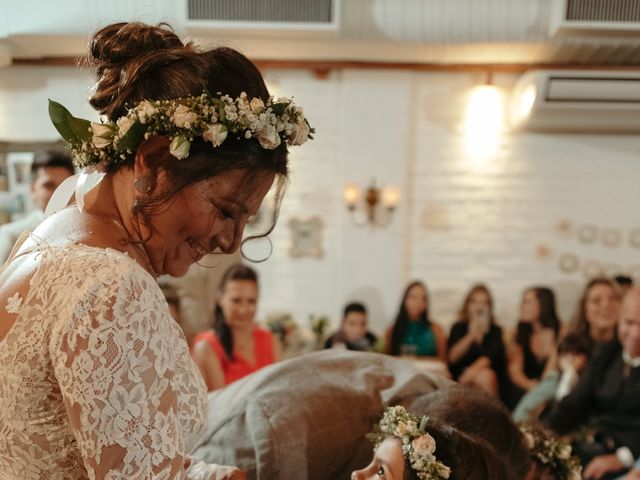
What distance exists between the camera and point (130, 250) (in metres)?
0.94

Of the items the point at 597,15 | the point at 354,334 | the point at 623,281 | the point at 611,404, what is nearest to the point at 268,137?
the point at 611,404

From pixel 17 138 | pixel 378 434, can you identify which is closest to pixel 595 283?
pixel 378 434

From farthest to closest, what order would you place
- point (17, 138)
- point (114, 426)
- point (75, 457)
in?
point (17, 138)
point (75, 457)
point (114, 426)

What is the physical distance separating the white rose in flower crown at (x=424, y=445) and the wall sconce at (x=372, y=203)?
333cm

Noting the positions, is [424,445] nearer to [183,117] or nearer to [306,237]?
[183,117]

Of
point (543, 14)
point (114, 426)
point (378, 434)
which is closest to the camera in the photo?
point (114, 426)

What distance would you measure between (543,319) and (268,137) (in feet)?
12.5

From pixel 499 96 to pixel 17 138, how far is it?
3.80m

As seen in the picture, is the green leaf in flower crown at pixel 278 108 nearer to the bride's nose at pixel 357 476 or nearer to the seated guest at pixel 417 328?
the bride's nose at pixel 357 476

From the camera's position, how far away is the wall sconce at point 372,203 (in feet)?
15.2

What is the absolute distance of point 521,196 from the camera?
4.82 metres

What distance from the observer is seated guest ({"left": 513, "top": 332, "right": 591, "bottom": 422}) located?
3598 mm

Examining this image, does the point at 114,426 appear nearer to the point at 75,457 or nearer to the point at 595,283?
the point at 75,457

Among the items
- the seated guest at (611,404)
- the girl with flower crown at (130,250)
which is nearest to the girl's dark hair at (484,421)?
the girl with flower crown at (130,250)
